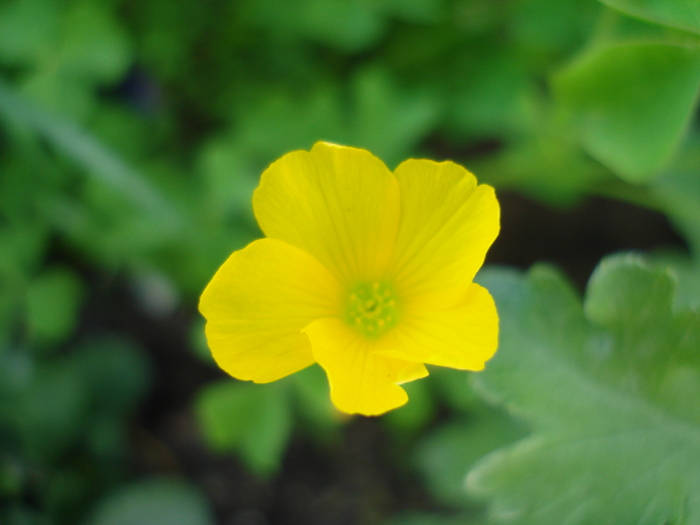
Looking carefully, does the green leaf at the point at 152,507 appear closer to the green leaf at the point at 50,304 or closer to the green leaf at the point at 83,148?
the green leaf at the point at 50,304

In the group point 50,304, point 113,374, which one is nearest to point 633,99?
point 50,304

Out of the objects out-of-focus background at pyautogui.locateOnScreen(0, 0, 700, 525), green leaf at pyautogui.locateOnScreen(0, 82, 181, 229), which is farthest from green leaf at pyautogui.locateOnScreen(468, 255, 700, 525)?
green leaf at pyautogui.locateOnScreen(0, 82, 181, 229)

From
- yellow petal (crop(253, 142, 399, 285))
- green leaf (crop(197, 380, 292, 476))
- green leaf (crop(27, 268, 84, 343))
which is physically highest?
green leaf (crop(27, 268, 84, 343))

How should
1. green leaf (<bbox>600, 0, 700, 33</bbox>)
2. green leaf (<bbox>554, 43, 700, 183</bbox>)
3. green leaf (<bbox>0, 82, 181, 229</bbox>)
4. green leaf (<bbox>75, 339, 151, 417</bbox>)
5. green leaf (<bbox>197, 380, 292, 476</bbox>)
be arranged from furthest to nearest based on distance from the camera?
1. green leaf (<bbox>75, 339, 151, 417</bbox>)
2. green leaf (<bbox>197, 380, 292, 476</bbox>)
3. green leaf (<bbox>0, 82, 181, 229</bbox>)
4. green leaf (<bbox>554, 43, 700, 183</bbox>)
5. green leaf (<bbox>600, 0, 700, 33</bbox>)

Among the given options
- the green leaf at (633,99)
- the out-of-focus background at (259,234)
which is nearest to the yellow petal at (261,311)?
the out-of-focus background at (259,234)

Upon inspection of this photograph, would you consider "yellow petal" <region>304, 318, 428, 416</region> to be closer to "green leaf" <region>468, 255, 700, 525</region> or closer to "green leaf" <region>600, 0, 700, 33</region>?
"green leaf" <region>468, 255, 700, 525</region>

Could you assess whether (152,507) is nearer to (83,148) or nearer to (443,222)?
(83,148)
